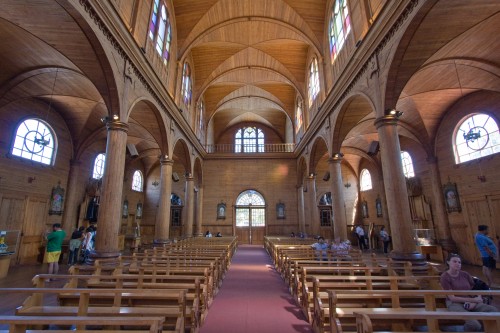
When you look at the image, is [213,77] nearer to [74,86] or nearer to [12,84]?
[74,86]

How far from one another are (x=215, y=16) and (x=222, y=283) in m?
11.8

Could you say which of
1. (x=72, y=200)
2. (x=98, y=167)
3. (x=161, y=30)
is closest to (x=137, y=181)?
(x=98, y=167)

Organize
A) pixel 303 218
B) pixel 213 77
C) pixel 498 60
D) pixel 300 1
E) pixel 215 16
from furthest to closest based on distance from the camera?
pixel 303 218
pixel 213 77
pixel 215 16
pixel 300 1
pixel 498 60

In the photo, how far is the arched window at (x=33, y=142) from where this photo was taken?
10289 millimetres

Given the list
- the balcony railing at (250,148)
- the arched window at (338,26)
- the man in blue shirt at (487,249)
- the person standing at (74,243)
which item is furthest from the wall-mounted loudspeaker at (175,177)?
the man in blue shirt at (487,249)

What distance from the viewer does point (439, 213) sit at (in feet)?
38.5

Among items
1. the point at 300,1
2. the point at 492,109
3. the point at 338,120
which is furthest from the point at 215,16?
the point at 492,109

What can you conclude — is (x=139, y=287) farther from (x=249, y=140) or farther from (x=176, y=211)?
(x=249, y=140)

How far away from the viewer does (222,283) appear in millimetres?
6828

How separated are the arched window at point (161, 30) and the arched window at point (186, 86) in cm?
247

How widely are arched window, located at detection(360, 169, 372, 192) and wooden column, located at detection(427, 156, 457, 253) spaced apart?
5.92 metres

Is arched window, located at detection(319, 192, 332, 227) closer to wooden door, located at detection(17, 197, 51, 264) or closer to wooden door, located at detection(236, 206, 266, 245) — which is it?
wooden door, located at detection(236, 206, 266, 245)

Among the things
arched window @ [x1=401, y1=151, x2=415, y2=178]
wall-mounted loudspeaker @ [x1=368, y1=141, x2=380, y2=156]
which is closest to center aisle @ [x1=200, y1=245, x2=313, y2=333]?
arched window @ [x1=401, y1=151, x2=415, y2=178]

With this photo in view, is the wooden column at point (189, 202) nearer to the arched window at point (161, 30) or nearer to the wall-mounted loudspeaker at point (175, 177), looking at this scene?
the wall-mounted loudspeaker at point (175, 177)
